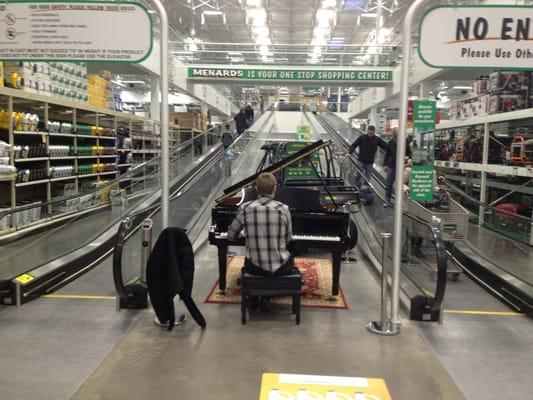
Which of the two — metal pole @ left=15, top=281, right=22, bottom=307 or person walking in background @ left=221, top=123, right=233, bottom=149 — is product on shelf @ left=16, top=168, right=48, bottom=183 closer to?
metal pole @ left=15, top=281, right=22, bottom=307

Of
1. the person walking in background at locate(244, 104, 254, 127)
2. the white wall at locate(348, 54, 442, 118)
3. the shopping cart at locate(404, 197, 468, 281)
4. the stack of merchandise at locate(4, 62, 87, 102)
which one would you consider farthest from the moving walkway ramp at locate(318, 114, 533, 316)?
the person walking in background at locate(244, 104, 254, 127)

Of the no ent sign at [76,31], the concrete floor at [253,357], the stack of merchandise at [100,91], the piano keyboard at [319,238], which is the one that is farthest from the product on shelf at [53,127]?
the piano keyboard at [319,238]

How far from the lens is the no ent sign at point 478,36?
4176 millimetres

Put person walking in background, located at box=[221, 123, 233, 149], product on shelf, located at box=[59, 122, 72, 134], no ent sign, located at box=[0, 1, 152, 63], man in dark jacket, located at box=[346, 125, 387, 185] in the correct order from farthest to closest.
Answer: person walking in background, located at box=[221, 123, 233, 149] → man in dark jacket, located at box=[346, 125, 387, 185] → product on shelf, located at box=[59, 122, 72, 134] → no ent sign, located at box=[0, 1, 152, 63]

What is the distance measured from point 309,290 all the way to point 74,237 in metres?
3.72

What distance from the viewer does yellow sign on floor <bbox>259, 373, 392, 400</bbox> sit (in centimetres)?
332

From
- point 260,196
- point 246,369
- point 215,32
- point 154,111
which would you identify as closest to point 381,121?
point 215,32

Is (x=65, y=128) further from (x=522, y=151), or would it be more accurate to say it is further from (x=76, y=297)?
(x=522, y=151)

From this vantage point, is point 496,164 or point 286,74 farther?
point 286,74

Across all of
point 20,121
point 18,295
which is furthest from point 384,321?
point 20,121

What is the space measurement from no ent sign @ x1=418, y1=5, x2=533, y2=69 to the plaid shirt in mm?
2079

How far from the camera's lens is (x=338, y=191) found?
844cm

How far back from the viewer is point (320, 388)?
11.3 feet

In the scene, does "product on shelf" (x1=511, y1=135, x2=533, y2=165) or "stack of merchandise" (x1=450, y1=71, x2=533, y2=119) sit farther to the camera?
"stack of merchandise" (x1=450, y1=71, x2=533, y2=119)
